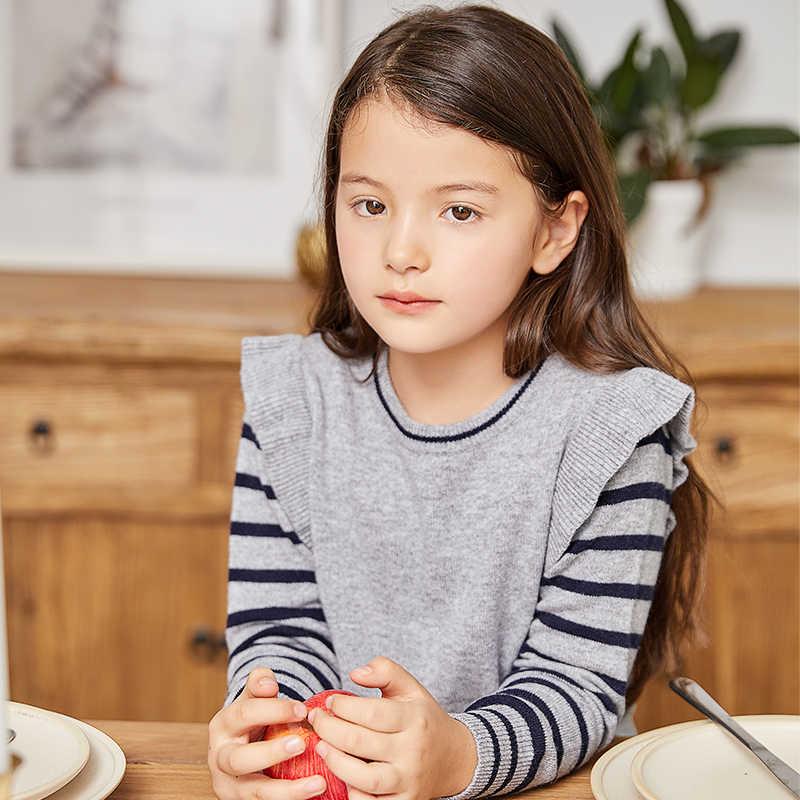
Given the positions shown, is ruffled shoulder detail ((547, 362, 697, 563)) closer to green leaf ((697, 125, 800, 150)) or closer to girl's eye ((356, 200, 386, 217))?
girl's eye ((356, 200, 386, 217))

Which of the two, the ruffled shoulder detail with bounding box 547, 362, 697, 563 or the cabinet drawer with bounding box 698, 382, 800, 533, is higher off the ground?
the ruffled shoulder detail with bounding box 547, 362, 697, 563

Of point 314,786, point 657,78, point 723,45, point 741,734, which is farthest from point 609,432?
point 723,45

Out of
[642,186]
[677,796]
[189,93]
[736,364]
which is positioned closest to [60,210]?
[189,93]

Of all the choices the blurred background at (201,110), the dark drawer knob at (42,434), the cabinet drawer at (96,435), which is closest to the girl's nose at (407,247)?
the cabinet drawer at (96,435)

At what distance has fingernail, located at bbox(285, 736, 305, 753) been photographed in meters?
0.52

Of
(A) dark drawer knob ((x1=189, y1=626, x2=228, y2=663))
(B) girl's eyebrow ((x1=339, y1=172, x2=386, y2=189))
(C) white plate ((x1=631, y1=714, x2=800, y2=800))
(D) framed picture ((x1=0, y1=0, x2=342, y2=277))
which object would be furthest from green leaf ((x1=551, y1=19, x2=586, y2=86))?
(C) white plate ((x1=631, y1=714, x2=800, y2=800))

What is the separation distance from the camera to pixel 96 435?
4.57 ft

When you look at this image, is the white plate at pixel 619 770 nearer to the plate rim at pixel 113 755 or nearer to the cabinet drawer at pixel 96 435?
the plate rim at pixel 113 755

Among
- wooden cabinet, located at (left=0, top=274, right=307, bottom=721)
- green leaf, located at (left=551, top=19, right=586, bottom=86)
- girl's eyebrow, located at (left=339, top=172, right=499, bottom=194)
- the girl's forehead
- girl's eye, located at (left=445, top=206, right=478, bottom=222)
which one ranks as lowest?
wooden cabinet, located at (left=0, top=274, right=307, bottom=721)

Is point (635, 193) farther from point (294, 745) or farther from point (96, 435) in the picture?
point (294, 745)

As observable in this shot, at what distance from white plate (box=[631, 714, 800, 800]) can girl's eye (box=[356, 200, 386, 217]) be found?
0.40m

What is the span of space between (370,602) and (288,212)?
42.8 inches

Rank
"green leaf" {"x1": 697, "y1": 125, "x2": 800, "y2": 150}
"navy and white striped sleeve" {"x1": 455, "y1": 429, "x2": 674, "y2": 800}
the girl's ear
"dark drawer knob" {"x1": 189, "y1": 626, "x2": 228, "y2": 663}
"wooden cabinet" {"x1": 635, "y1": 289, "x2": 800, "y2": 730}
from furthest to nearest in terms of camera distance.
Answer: "green leaf" {"x1": 697, "y1": 125, "x2": 800, "y2": 150} < "dark drawer knob" {"x1": 189, "y1": 626, "x2": 228, "y2": 663} < "wooden cabinet" {"x1": 635, "y1": 289, "x2": 800, "y2": 730} < the girl's ear < "navy and white striped sleeve" {"x1": 455, "y1": 429, "x2": 674, "y2": 800}

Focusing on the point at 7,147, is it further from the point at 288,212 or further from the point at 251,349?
the point at 251,349
